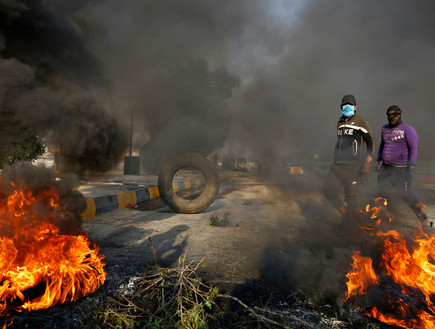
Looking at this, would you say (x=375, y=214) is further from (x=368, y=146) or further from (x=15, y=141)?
(x=15, y=141)

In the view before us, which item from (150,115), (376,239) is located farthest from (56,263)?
(150,115)

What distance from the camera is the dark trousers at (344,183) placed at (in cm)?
408

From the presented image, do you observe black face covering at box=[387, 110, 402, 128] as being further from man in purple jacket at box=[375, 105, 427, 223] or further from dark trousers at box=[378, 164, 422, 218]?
dark trousers at box=[378, 164, 422, 218]

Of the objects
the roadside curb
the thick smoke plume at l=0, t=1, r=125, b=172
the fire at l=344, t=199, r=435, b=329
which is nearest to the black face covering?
the fire at l=344, t=199, r=435, b=329

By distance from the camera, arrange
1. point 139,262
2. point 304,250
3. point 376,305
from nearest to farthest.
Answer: point 376,305
point 139,262
point 304,250

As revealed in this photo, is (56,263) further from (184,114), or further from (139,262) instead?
(184,114)

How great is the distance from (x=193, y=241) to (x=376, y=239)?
2.24 meters

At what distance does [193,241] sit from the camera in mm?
3453

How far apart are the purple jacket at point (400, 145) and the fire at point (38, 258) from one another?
4.34 m

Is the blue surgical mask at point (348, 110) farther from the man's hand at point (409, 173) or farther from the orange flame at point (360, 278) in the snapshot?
the orange flame at point (360, 278)

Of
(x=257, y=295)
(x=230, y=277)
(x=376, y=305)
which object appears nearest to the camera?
(x=376, y=305)

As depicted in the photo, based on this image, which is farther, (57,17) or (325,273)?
(57,17)

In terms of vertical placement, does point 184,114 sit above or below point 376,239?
above

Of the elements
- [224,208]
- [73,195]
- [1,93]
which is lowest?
[224,208]
